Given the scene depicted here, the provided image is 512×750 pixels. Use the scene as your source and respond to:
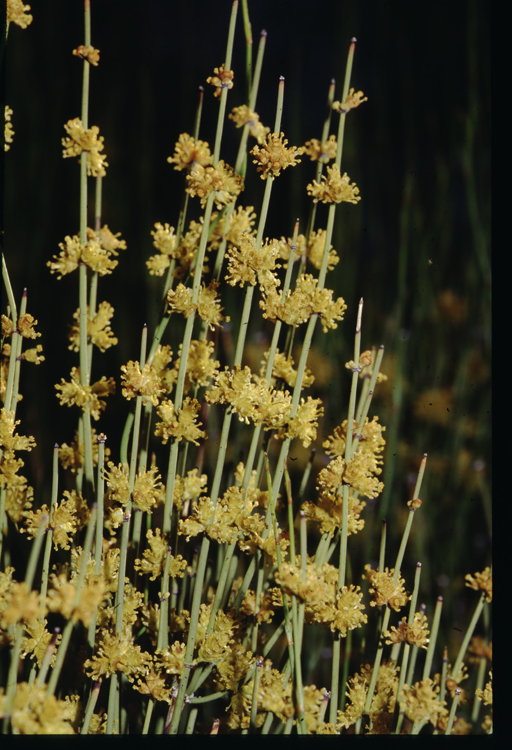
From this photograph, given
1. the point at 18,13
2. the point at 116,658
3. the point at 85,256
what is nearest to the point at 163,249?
the point at 85,256

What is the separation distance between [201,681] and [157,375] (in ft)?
1.04

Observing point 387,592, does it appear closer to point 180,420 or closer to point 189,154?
point 180,420

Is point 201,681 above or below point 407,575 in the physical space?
below

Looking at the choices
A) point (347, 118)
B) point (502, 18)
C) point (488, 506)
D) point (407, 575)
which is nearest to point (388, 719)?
point (407, 575)

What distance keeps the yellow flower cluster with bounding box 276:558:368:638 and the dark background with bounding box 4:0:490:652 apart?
0.12 metres

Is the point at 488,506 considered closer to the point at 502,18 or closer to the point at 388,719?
the point at 388,719

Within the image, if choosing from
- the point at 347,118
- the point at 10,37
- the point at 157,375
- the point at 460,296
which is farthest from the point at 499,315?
the point at 10,37

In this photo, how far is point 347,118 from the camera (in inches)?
28.0

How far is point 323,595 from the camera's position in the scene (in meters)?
0.56

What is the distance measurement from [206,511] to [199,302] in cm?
21

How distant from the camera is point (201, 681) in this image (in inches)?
23.5

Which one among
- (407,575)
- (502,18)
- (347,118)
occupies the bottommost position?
(407,575)

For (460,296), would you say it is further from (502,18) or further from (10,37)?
(10,37)

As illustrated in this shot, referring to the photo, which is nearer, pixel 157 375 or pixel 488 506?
pixel 157 375
